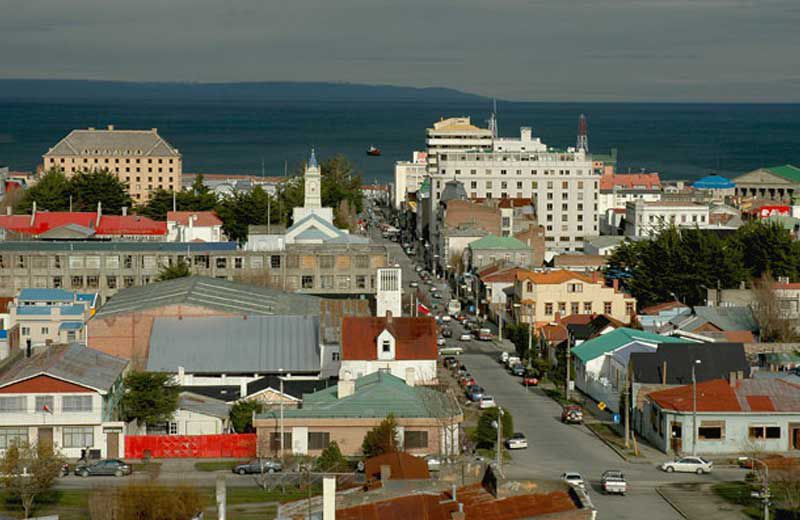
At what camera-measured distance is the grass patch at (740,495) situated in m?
44.3

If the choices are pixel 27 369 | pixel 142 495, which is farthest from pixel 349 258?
pixel 142 495

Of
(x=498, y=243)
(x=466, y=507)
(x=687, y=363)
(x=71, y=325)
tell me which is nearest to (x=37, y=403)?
(x=71, y=325)

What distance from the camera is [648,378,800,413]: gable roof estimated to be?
5381 centimetres

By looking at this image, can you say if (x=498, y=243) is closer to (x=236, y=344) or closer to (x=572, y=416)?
(x=236, y=344)

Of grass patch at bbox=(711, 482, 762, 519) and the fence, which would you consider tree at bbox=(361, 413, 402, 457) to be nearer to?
the fence

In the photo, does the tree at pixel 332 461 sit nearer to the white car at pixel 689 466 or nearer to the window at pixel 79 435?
the window at pixel 79 435

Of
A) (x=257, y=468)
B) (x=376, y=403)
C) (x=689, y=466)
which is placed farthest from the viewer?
(x=376, y=403)

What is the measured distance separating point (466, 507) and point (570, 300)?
52.6 metres

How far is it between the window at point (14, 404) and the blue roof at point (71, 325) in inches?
757

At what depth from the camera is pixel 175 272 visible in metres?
87.9

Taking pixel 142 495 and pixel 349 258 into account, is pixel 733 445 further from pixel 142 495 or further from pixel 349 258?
pixel 349 258

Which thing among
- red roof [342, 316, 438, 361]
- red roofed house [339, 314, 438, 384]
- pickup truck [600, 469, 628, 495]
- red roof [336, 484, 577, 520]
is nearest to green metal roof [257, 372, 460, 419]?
red roofed house [339, 314, 438, 384]

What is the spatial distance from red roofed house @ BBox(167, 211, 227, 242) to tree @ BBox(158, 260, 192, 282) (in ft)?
43.3

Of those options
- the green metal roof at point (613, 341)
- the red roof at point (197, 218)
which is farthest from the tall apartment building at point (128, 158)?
the green metal roof at point (613, 341)
